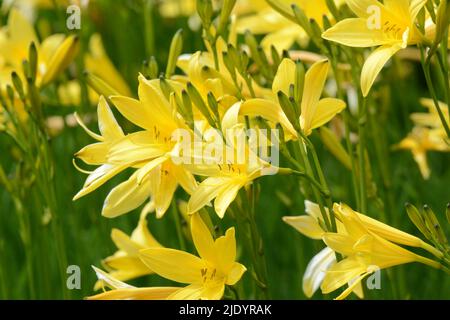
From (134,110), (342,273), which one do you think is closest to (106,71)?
(134,110)

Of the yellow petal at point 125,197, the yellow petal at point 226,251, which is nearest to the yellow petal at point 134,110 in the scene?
the yellow petal at point 125,197

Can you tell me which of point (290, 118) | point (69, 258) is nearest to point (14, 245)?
point (69, 258)

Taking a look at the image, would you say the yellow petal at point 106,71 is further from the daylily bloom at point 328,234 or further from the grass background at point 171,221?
the daylily bloom at point 328,234

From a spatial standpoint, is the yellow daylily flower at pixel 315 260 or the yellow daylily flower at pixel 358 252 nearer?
the yellow daylily flower at pixel 358 252

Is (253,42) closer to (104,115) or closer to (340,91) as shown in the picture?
(340,91)

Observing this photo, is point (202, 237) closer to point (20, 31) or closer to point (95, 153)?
point (95, 153)
